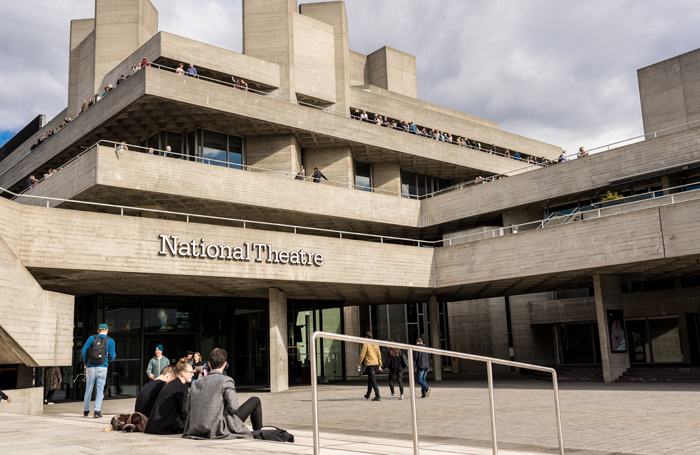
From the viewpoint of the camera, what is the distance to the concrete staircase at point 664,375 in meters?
20.7

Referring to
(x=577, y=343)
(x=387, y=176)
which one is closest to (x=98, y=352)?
(x=387, y=176)

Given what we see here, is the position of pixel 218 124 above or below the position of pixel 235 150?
above

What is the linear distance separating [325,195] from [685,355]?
56.6 ft

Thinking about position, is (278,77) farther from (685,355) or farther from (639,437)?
(639,437)

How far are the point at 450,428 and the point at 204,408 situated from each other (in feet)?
16.3

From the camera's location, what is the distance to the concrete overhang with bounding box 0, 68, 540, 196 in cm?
2503

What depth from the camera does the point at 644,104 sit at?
3628cm

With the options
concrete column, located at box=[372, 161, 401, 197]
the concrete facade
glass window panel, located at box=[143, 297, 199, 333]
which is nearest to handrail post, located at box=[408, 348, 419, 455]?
glass window panel, located at box=[143, 297, 199, 333]

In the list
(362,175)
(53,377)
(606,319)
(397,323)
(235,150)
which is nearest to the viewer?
(53,377)

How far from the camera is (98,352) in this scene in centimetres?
1133

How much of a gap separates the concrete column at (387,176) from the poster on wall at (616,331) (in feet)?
46.1

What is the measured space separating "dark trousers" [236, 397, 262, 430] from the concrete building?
31.0ft

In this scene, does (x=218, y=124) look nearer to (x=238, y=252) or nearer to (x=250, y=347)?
(x=238, y=252)

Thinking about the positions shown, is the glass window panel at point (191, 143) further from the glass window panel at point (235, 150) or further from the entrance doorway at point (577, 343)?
the entrance doorway at point (577, 343)
